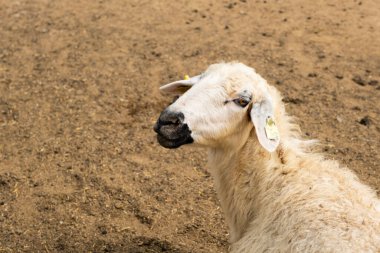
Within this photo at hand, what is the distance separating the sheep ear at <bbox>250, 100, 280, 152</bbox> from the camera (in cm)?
429

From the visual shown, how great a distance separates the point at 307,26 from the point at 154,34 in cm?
316

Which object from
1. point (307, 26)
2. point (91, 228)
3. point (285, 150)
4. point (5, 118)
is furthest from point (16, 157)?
point (307, 26)

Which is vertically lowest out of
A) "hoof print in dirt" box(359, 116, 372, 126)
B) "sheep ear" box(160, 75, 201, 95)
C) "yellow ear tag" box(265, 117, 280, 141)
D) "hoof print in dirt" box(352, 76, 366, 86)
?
"hoof print in dirt" box(359, 116, 372, 126)

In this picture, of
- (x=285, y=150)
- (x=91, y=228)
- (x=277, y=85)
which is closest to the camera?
(x=285, y=150)

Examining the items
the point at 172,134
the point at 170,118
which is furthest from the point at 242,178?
the point at 170,118

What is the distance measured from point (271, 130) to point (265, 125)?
7 cm

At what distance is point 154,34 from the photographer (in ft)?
33.5

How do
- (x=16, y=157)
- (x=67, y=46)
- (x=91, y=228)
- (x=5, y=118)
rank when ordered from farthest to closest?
(x=67, y=46), (x=5, y=118), (x=16, y=157), (x=91, y=228)

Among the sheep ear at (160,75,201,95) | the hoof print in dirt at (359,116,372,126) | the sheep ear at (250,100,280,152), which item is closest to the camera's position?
the sheep ear at (250,100,280,152)

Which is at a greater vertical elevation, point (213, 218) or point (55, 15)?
point (55, 15)

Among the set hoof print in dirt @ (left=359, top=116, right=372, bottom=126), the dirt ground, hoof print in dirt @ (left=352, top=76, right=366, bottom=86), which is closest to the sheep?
the dirt ground

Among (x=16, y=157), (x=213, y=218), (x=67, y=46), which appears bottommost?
(x=213, y=218)

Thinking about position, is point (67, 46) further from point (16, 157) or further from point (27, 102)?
point (16, 157)

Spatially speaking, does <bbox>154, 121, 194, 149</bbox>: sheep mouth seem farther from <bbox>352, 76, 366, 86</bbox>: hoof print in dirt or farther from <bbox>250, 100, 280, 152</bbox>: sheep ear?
<bbox>352, 76, 366, 86</bbox>: hoof print in dirt
